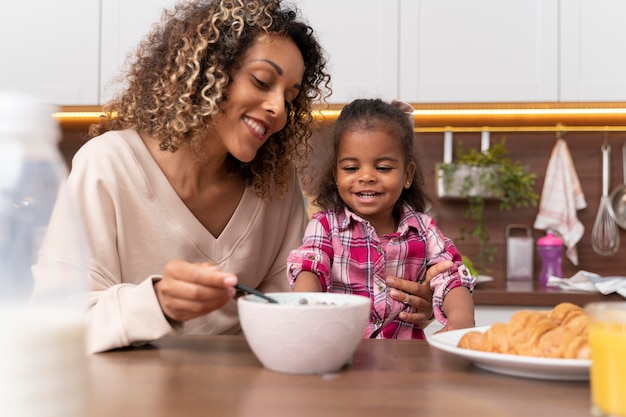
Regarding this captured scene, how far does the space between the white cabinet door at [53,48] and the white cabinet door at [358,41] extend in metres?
0.82

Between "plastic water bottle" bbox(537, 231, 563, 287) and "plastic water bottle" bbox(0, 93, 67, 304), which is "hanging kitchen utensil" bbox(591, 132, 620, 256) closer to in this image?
"plastic water bottle" bbox(537, 231, 563, 287)

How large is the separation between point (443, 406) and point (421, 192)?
1090mm

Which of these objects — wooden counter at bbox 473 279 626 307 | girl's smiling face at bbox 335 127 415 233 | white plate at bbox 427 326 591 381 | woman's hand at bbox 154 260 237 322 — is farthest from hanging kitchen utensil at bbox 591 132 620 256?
woman's hand at bbox 154 260 237 322

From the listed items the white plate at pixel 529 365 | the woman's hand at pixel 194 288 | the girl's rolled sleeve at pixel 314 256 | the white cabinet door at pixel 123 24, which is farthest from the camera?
the white cabinet door at pixel 123 24

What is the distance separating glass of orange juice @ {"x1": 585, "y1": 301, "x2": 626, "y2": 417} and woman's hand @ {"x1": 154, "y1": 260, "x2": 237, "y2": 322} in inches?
15.1

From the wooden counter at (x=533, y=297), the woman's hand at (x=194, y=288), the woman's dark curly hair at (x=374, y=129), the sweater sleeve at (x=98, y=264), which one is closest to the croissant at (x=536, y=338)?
the woman's hand at (x=194, y=288)

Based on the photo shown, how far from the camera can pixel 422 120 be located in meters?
2.68

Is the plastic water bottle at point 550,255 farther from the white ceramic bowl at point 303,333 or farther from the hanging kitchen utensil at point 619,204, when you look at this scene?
the white ceramic bowl at point 303,333

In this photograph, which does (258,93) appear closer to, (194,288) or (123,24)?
(194,288)

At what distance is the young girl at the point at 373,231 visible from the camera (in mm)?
1439

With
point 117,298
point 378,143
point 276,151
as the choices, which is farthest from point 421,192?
point 117,298

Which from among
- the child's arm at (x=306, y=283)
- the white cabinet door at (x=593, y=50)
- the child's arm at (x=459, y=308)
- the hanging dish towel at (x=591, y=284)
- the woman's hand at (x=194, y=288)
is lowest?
the hanging dish towel at (x=591, y=284)

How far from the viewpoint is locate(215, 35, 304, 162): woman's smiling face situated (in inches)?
52.1

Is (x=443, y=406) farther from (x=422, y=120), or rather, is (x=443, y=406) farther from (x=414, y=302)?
(x=422, y=120)
